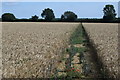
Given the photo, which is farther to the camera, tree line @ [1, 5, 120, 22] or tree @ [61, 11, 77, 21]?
tree @ [61, 11, 77, 21]

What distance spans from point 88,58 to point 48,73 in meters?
4.65

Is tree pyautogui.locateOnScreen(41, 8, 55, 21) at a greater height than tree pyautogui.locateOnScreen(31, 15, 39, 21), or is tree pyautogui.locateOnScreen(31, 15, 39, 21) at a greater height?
tree pyautogui.locateOnScreen(41, 8, 55, 21)

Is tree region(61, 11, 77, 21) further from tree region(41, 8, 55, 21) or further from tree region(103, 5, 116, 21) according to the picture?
tree region(103, 5, 116, 21)

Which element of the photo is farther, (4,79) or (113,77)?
(113,77)

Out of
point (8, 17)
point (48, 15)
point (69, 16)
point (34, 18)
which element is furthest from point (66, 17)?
point (8, 17)

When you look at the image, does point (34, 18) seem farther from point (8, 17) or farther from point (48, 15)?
point (8, 17)

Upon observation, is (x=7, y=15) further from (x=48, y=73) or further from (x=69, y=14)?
(x=48, y=73)

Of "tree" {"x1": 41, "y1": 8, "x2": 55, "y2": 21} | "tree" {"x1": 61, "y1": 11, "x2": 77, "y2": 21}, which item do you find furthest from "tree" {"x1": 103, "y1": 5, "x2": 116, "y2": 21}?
"tree" {"x1": 41, "y1": 8, "x2": 55, "y2": 21}

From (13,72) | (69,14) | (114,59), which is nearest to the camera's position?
(13,72)

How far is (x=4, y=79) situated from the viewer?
19.3 feet

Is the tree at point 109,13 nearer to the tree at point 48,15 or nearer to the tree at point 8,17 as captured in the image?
the tree at point 48,15

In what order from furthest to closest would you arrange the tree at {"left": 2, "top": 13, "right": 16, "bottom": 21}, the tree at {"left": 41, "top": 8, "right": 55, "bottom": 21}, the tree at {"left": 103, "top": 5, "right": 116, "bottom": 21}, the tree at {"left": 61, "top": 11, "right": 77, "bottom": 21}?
the tree at {"left": 41, "top": 8, "right": 55, "bottom": 21} → the tree at {"left": 2, "top": 13, "right": 16, "bottom": 21} → the tree at {"left": 61, "top": 11, "right": 77, "bottom": 21} → the tree at {"left": 103, "top": 5, "right": 116, "bottom": 21}

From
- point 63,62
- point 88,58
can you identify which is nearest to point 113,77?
point 63,62

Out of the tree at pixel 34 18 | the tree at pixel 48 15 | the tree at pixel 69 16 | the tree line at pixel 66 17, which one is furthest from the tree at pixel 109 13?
the tree at pixel 34 18
